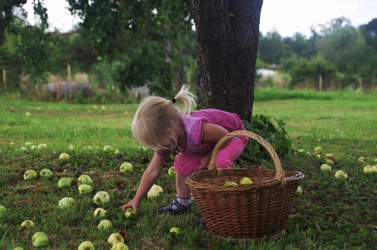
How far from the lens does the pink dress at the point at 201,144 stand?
3.59m

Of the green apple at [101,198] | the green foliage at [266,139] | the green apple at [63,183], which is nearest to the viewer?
the green apple at [101,198]

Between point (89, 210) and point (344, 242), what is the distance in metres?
1.94

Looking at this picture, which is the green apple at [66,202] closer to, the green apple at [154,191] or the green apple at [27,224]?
the green apple at [27,224]

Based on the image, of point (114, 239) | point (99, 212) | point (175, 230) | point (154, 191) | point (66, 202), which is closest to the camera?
point (114, 239)

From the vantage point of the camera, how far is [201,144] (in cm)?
367

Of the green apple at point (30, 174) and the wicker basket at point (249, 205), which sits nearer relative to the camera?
the wicker basket at point (249, 205)

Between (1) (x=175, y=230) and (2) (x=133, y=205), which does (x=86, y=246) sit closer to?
(1) (x=175, y=230)

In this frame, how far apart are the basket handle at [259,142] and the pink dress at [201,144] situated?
67 millimetres

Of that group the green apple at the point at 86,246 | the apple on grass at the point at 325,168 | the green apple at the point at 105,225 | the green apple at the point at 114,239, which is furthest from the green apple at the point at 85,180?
the apple on grass at the point at 325,168

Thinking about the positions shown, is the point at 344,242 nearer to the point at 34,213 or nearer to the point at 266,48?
the point at 34,213

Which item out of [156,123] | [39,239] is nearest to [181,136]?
[156,123]

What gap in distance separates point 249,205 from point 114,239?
872mm

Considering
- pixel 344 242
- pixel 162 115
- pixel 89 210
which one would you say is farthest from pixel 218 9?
pixel 344 242

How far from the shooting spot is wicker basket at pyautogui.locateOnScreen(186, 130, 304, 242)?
9.99 ft
